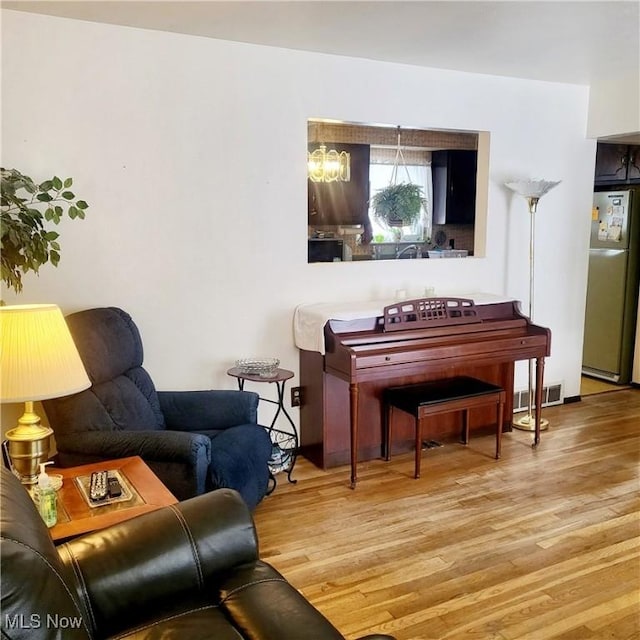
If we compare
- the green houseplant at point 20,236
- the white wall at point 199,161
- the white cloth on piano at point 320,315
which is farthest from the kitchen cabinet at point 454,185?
the green houseplant at point 20,236

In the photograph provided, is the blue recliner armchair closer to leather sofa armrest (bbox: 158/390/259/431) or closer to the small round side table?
leather sofa armrest (bbox: 158/390/259/431)

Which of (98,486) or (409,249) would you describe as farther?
(409,249)

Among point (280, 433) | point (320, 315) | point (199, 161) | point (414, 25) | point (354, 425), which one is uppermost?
point (414, 25)

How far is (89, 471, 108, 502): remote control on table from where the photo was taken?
1.98m

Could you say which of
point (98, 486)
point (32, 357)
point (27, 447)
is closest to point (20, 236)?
point (32, 357)

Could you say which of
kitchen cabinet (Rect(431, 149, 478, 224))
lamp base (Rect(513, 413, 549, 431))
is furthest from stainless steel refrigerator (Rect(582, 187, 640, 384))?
lamp base (Rect(513, 413, 549, 431))

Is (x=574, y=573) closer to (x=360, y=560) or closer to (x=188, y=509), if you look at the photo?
(x=360, y=560)

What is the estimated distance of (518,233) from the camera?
4363 millimetres

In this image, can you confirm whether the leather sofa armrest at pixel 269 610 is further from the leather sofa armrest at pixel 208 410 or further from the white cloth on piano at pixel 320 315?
the white cloth on piano at pixel 320 315

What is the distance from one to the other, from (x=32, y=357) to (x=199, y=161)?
1.74 meters

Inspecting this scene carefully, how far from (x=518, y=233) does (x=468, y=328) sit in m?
1.12

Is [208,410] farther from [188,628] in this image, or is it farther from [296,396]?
[188,628]

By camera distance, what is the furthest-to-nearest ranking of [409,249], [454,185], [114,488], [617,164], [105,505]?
[409,249] < [454,185] < [617,164] < [114,488] < [105,505]

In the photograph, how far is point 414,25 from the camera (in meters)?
3.01
